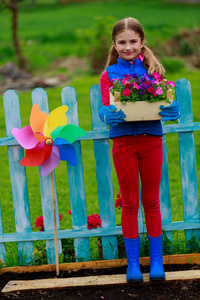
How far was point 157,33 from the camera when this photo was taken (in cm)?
1892

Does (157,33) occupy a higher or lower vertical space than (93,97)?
higher

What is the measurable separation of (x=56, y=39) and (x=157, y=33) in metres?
4.56

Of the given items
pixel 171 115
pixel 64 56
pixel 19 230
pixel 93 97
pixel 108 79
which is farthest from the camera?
pixel 64 56

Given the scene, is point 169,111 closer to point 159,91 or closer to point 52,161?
point 159,91

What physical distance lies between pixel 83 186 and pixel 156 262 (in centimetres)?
83

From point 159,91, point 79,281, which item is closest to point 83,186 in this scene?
point 79,281

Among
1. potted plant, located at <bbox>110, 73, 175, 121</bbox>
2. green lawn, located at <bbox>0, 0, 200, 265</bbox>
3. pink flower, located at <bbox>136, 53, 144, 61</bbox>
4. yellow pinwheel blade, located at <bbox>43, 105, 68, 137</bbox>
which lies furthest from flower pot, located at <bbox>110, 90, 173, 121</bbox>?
green lawn, located at <bbox>0, 0, 200, 265</bbox>

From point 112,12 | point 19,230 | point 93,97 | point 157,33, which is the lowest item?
point 19,230

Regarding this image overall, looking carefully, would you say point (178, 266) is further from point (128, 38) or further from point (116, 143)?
point (128, 38)

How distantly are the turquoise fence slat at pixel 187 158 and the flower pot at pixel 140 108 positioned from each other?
0.62 meters

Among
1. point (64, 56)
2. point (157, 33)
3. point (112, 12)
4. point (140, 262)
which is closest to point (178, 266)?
point (140, 262)

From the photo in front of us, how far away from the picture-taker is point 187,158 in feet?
11.4

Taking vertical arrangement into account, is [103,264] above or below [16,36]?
below

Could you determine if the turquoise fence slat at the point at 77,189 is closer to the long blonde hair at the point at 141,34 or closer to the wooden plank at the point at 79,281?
the wooden plank at the point at 79,281
